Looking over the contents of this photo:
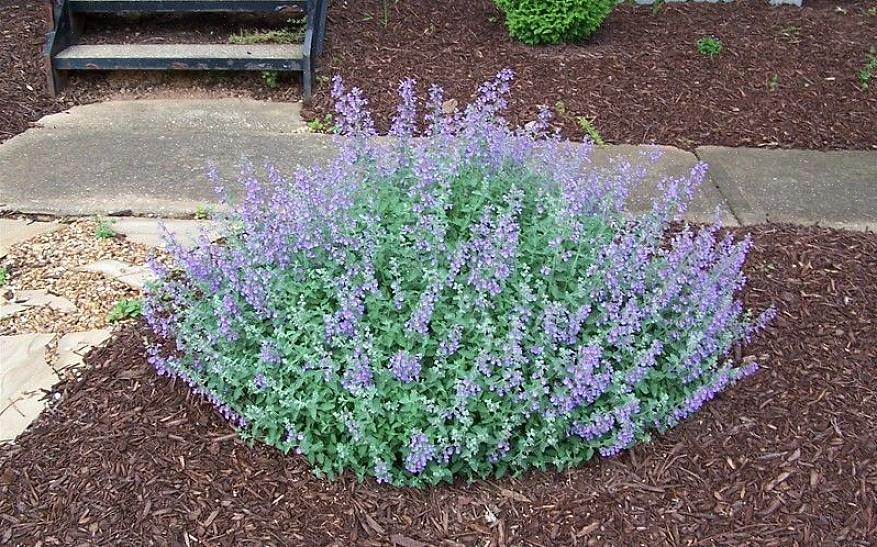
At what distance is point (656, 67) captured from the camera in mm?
5566

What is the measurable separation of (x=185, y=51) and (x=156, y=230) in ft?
6.71

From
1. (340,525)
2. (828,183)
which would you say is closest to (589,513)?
(340,525)

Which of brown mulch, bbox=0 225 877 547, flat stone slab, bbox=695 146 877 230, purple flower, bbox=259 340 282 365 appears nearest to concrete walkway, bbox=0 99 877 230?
flat stone slab, bbox=695 146 877 230

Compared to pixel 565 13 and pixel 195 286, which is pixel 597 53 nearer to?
pixel 565 13

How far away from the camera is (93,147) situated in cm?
477

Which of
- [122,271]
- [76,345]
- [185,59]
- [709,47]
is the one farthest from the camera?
[709,47]

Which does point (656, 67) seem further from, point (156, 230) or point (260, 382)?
point (260, 382)

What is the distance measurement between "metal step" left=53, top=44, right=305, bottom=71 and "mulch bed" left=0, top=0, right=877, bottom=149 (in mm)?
170

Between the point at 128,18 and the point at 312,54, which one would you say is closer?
the point at 312,54

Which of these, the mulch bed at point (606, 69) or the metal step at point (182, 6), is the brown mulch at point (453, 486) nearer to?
the mulch bed at point (606, 69)

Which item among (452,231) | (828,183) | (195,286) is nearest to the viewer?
(452,231)

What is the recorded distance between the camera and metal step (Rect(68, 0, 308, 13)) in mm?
5746

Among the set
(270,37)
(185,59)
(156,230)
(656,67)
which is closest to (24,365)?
(156,230)

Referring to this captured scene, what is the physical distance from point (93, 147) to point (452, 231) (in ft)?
9.20
